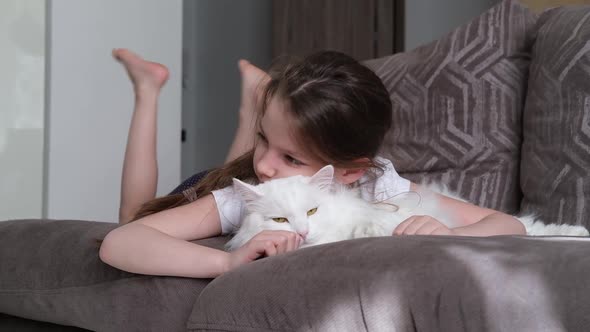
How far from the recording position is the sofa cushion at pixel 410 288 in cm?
73

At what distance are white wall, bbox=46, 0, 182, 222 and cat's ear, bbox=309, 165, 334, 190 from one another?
2.13 meters

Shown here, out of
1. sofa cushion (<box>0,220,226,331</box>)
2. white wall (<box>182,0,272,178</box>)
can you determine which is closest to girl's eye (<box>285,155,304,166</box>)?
sofa cushion (<box>0,220,226,331</box>)

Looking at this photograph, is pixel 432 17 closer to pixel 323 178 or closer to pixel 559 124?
pixel 559 124

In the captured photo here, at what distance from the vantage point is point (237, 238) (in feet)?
4.27

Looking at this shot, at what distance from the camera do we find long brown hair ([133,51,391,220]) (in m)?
1.41

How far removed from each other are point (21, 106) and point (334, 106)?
6.76ft

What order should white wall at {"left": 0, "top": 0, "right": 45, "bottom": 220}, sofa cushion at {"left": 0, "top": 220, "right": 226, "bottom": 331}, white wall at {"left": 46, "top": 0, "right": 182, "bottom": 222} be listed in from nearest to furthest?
sofa cushion at {"left": 0, "top": 220, "right": 226, "bottom": 331}
white wall at {"left": 0, "top": 0, "right": 45, "bottom": 220}
white wall at {"left": 46, "top": 0, "right": 182, "bottom": 222}

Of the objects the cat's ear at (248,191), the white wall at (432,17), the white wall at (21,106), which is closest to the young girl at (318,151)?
the cat's ear at (248,191)

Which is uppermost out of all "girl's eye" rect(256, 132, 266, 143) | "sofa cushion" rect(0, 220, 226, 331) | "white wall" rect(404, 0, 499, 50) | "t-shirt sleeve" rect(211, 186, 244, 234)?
"white wall" rect(404, 0, 499, 50)

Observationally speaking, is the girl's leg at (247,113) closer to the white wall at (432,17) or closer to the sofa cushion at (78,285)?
the sofa cushion at (78,285)

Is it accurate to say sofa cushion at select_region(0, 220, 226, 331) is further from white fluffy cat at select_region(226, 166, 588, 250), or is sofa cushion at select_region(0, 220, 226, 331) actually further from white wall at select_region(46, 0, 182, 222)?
white wall at select_region(46, 0, 182, 222)

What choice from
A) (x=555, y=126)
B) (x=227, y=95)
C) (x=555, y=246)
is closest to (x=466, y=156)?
(x=555, y=126)

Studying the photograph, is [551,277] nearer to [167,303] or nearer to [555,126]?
[167,303]

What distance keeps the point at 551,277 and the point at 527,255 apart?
54mm
